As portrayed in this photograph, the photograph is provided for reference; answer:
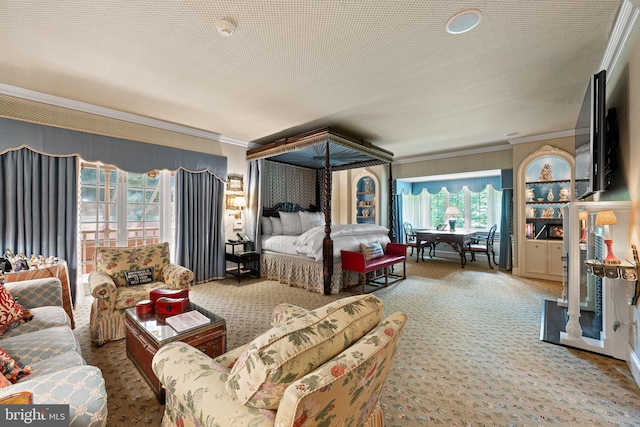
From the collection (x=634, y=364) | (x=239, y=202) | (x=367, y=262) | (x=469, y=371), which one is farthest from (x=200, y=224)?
(x=634, y=364)

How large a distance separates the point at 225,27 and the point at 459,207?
722cm

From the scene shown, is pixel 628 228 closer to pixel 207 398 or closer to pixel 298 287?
pixel 207 398

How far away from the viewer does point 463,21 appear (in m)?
2.04

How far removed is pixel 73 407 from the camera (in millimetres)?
935

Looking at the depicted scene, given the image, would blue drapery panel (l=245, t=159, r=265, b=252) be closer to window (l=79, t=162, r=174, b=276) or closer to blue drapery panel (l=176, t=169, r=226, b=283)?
blue drapery panel (l=176, t=169, r=226, b=283)

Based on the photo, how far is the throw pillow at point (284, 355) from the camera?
82 cm

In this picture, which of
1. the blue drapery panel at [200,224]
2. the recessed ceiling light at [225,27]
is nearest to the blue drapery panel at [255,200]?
the blue drapery panel at [200,224]

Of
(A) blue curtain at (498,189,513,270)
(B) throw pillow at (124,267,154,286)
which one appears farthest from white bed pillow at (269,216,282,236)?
(A) blue curtain at (498,189,513,270)

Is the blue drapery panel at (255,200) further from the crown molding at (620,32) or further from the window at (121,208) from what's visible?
the crown molding at (620,32)

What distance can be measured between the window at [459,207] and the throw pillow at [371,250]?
3.82 m

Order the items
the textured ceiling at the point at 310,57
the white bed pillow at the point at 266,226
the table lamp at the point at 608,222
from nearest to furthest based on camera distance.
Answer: the textured ceiling at the point at 310,57, the table lamp at the point at 608,222, the white bed pillow at the point at 266,226

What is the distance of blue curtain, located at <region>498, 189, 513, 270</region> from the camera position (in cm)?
564

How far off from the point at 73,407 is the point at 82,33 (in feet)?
8.79

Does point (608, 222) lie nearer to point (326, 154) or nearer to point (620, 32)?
point (620, 32)
